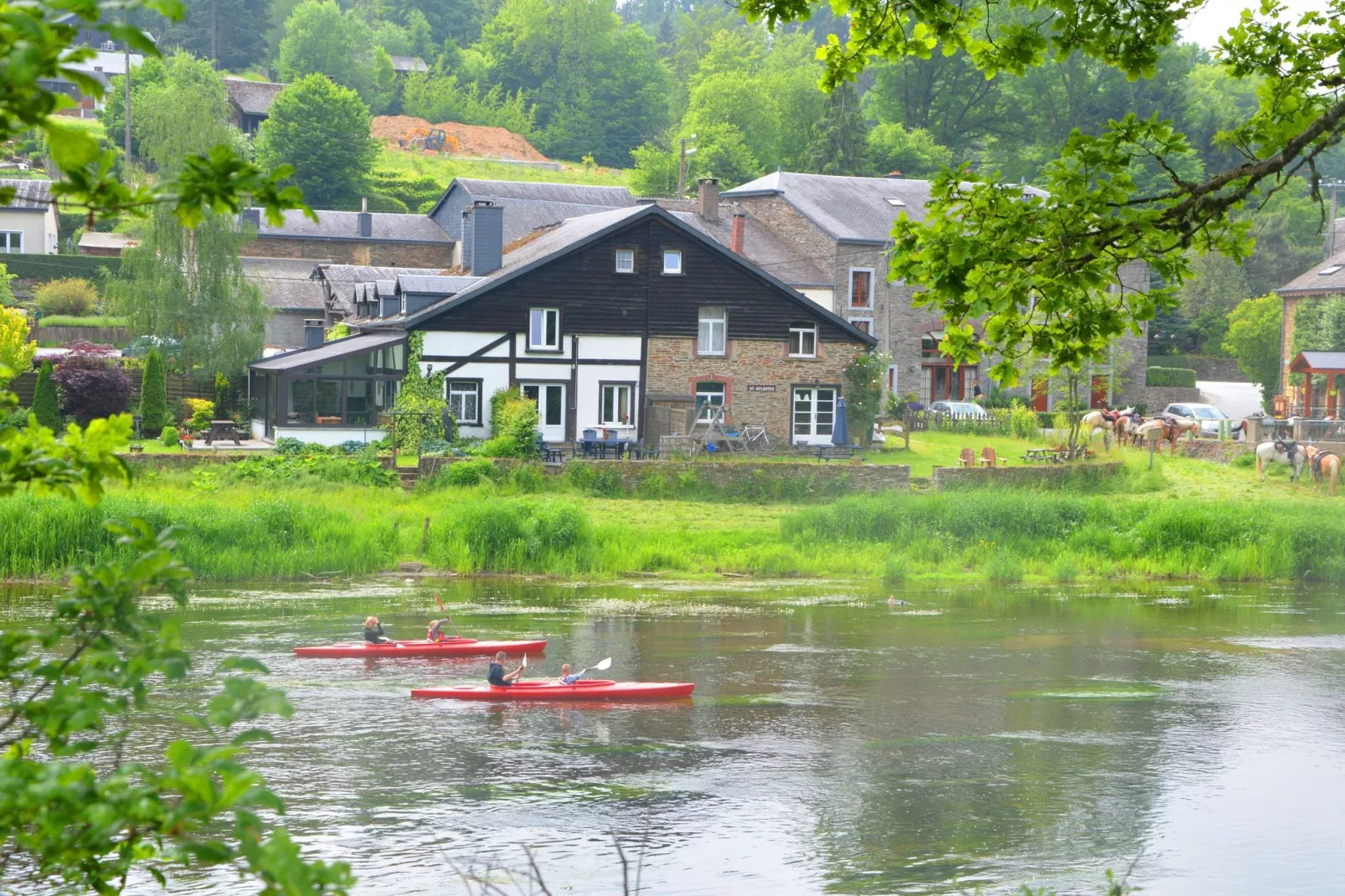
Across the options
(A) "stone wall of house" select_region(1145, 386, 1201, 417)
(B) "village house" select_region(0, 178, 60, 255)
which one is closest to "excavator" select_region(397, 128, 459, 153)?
(B) "village house" select_region(0, 178, 60, 255)

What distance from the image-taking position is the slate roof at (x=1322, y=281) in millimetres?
55469

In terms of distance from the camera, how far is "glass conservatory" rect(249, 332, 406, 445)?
38.7m

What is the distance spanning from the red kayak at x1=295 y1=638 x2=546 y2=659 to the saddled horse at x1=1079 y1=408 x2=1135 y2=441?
2298 cm

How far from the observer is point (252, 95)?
92125 mm

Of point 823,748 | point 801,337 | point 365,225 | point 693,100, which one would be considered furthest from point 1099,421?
point 693,100

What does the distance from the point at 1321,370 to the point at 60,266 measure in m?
46.0

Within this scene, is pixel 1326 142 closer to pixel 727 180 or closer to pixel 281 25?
pixel 727 180

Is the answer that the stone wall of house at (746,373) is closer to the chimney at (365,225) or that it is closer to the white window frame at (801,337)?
the white window frame at (801,337)

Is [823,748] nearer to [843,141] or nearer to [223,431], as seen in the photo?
[223,431]

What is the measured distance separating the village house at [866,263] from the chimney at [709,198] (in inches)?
43.4

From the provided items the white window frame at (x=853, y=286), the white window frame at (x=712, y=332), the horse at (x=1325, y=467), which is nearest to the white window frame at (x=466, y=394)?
the white window frame at (x=712, y=332)

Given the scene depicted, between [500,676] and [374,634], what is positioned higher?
[374,634]

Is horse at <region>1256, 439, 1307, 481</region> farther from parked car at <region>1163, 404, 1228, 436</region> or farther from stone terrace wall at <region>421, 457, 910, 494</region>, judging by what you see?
Result: parked car at <region>1163, 404, 1228, 436</region>

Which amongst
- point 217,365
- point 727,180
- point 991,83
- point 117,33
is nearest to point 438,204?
point 727,180
